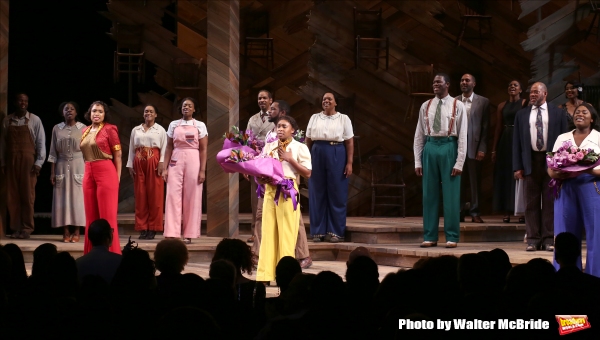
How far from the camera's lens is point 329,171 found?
356 inches

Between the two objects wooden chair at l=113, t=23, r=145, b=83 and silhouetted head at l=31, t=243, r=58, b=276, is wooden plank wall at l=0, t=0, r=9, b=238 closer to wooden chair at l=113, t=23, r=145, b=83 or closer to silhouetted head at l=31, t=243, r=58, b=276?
wooden chair at l=113, t=23, r=145, b=83

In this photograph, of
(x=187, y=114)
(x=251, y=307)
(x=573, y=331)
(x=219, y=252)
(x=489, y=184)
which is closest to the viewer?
(x=573, y=331)

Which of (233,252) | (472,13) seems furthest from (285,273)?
(472,13)

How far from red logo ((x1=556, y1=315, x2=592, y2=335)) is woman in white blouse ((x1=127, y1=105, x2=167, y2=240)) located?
20.9 feet

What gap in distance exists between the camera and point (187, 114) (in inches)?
355

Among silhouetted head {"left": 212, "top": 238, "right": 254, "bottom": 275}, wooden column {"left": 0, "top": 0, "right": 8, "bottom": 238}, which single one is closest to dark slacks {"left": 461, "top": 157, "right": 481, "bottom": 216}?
wooden column {"left": 0, "top": 0, "right": 8, "bottom": 238}

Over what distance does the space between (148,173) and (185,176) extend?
1.78 ft

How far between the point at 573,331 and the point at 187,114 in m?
6.16

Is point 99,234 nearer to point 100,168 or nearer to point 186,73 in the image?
point 100,168

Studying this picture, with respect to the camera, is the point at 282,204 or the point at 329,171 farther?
the point at 329,171

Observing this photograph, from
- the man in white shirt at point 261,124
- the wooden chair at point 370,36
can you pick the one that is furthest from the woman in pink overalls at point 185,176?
the wooden chair at point 370,36

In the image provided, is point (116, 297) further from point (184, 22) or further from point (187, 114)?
point (184, 22)

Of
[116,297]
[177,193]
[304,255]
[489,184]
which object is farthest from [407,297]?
[489,184]

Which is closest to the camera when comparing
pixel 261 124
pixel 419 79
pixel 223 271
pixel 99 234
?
pixel 223 271
